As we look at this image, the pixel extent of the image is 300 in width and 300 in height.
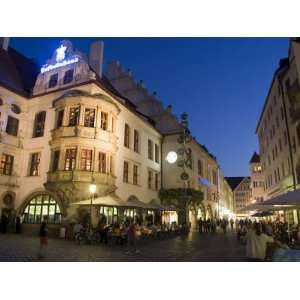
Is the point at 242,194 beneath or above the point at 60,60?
beneath

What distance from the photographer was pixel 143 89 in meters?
37.5

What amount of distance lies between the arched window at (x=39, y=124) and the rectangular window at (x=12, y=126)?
1420 millimetres

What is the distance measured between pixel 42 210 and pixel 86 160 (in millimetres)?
5410

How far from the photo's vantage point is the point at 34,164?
78.7ft

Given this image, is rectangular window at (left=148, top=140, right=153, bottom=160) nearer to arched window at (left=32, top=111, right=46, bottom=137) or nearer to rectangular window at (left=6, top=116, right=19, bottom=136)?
arched window at (left=32, top=111, right=46, bottom=137)

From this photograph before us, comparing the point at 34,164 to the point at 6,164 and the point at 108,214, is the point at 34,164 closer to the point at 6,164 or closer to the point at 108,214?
the point at 6,164

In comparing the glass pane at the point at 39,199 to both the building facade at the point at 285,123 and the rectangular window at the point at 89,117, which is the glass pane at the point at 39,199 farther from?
the building facade at the point at 285,123

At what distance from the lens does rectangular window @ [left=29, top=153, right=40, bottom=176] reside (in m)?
23.7

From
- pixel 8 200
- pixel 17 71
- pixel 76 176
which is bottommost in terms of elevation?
pixel 8 200

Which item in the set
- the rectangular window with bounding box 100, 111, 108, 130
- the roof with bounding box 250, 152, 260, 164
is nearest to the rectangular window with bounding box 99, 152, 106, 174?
the rectangular window with bounding box 100, 111, 108, 130

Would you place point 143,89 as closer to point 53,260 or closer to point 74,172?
point 74,172

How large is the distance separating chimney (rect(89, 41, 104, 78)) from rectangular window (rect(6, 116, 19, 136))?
922cm

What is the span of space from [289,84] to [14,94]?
80.9ft

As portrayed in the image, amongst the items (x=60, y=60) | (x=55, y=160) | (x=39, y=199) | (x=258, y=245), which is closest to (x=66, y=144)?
(x=55, y=160)
